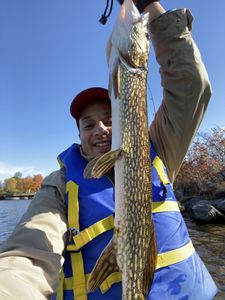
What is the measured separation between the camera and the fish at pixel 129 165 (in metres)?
1.91

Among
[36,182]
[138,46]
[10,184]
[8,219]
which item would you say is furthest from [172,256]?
[10,184]

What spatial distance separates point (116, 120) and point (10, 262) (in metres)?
1.27

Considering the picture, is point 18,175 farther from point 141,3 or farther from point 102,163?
point 102,163

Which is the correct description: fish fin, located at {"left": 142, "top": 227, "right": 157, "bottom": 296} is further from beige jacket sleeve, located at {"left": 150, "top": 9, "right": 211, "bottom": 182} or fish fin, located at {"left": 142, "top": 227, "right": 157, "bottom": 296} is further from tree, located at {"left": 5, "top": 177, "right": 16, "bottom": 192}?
tree, located at {"left": 5, "top": 177, "right": 16, "bottom": 192}

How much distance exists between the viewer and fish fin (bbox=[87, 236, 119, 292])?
1.86 meters

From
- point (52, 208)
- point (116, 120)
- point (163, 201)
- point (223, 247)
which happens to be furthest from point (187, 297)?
point (223, 247)

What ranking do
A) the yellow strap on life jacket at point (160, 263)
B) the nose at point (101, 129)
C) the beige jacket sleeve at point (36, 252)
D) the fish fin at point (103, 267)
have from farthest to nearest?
the nose at point (101, 129)
the yellow strap on life jacket at point (160, 263)
the fish fin at point (103, 267)
the beige jacket sleeve at point (36, 252)

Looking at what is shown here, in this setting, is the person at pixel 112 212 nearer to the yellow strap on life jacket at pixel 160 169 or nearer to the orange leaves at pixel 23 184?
the yellow strap on life jacket at pixel 160 169

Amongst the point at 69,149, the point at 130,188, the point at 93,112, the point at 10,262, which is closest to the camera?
the point at 10,262

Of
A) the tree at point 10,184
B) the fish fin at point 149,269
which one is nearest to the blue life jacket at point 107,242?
the fish fin at point 149,269

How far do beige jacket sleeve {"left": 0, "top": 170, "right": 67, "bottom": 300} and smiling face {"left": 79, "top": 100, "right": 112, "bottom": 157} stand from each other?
71 centimetres

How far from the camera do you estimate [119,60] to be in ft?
7.77

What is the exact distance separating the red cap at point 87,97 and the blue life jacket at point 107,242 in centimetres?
94

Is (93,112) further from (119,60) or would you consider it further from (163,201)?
(163,201)
